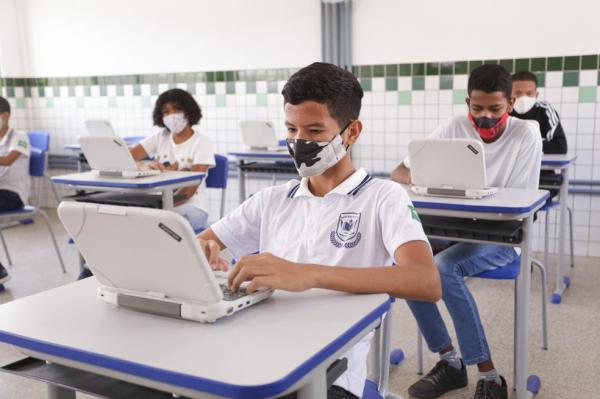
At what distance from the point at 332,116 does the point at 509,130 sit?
4.87ft

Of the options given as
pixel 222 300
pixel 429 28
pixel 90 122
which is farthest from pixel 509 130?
pixel 90 122

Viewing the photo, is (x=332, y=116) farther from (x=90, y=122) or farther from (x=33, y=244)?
(x=90, y=122)

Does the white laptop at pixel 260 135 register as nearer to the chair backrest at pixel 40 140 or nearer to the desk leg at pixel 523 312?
the chair backrest at pixel 40 140

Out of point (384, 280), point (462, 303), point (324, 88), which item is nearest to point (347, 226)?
point (384, 280)

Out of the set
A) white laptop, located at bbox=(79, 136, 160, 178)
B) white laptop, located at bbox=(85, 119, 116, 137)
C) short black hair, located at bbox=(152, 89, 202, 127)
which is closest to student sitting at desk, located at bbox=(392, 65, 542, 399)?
white laptop, located at bbox=(79, 136, 160, 178)

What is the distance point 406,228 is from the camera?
141 cm

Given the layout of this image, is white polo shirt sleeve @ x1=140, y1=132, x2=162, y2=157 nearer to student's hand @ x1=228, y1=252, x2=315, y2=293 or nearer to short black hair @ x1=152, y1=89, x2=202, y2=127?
short black hair @ x1=152, y1=89, x2=202, y2=127

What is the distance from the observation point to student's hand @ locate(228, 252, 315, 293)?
120 centimetres

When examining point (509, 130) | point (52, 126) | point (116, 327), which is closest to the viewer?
point (116, 327)

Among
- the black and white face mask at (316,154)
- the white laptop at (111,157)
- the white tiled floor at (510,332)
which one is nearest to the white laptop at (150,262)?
the black and white face mask at (316,154)

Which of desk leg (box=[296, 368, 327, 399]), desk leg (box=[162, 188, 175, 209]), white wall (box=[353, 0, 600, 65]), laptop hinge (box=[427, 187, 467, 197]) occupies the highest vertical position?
white wall (box=[353, 0, 600, 65])

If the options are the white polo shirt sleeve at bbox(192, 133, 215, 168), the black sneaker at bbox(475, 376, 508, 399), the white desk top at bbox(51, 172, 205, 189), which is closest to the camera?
the black sneaker at bbox(475, 376, 508, 399)

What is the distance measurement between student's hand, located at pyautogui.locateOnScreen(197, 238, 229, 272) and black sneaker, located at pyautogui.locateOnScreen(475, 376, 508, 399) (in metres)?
1.36

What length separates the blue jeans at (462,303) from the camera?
2346mm
